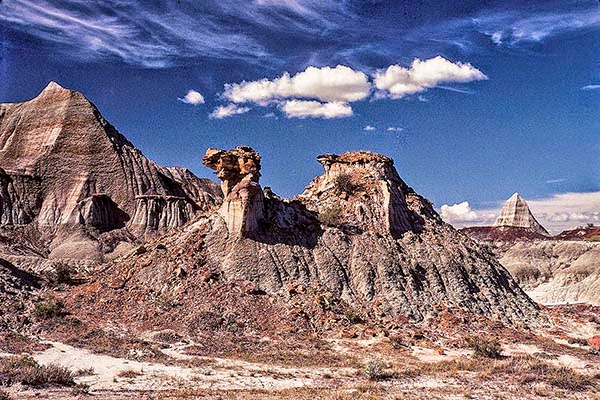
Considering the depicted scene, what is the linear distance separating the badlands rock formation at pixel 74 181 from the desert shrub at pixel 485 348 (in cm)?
4785

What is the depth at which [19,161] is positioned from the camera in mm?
74250

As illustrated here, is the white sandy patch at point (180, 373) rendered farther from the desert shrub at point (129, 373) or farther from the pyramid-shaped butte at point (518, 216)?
the pyramid-shaped butte at point (518, 216)

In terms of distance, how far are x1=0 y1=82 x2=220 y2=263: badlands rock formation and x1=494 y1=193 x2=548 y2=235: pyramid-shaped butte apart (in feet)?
279

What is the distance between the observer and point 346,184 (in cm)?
3403

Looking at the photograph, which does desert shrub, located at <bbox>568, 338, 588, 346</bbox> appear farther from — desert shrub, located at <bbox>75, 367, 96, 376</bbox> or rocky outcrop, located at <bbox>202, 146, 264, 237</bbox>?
desert shrub, located at <bbox>75, 367, 96, 376</bbox>

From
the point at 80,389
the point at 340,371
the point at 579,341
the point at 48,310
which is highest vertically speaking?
the point at 48,310

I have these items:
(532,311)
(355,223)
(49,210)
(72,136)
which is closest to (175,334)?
(355,223)

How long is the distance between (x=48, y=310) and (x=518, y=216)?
129 m

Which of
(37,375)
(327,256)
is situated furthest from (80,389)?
(327,256)

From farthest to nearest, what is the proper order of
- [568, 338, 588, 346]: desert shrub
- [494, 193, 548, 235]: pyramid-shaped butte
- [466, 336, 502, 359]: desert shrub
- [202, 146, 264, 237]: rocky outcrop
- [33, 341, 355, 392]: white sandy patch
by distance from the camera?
[494, 193, 548, 235]: pyramid-shaped butte → [202, 146, 264, 237]: rocky outcrop → [568, 338, 588, 346]: desert shrub → [466, 336, 502, 359]: desert shrub → [33, 341, 355, 392]: white sandy patch

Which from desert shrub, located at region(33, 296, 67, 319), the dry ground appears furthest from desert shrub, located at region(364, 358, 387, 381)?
desert shrub, located at region(33, 296, 67, 319)

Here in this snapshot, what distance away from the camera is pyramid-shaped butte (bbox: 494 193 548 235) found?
5340 inches

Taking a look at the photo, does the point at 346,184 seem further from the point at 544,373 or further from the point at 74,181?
the point at 74,181

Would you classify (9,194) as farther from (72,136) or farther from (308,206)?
(308,206)
